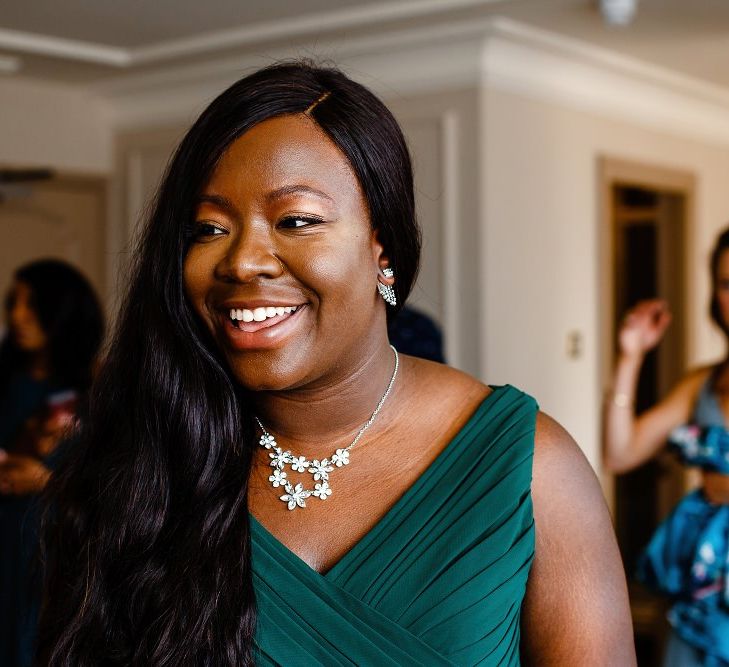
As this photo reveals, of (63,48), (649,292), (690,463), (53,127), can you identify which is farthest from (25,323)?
(649,292)

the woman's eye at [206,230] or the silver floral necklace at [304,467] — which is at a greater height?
the woman's eye at [206,230]

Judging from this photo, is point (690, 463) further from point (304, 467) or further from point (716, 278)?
point (304, 467)

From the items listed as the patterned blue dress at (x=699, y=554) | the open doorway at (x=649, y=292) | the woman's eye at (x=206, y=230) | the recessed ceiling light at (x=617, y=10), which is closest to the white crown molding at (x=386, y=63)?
the recessed ceiling light at (x=617, y=10)

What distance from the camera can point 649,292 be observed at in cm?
656

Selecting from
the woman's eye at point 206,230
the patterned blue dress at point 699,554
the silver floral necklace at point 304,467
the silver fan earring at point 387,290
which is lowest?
the patterned blue dress at point 699,554

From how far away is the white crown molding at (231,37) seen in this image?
439cm

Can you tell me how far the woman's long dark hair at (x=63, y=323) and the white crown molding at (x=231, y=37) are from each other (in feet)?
4.42

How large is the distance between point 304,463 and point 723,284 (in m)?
2.21

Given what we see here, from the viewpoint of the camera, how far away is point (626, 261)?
6609 mm

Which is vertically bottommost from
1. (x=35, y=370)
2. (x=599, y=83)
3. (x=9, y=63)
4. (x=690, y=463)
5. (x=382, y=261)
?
(x=690, y=463)

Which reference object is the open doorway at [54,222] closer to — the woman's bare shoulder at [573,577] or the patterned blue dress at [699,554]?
the patterned blue dress at [699,554]

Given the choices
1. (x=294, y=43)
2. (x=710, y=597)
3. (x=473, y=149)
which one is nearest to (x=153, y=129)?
(x=294, y=43)

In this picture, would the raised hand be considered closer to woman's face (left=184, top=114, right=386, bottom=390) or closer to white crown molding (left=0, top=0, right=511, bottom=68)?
white crown molding (left=0, top=0, right=511, bottom=68)

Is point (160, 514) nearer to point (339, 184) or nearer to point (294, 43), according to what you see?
point (339, 184)
